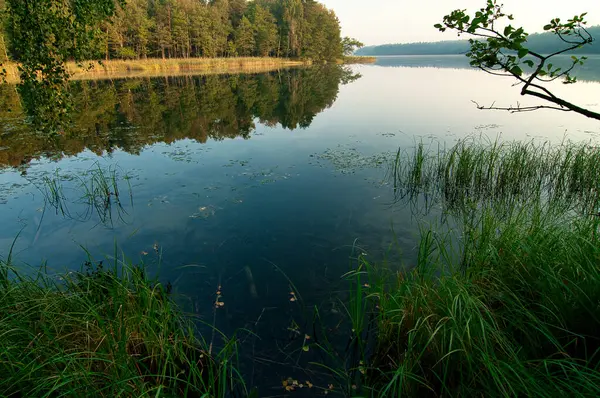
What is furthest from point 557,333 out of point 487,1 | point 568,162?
point 568,162

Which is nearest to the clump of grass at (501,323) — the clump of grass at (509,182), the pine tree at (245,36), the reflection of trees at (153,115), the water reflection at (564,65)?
the water reflection at (564,65)

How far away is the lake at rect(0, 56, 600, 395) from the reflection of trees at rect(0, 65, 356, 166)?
0.19 meters

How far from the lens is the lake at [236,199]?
5.96 metres

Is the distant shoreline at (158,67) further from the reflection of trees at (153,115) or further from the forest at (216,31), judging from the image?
the reflection of trees at (153,115)

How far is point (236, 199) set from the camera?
32.2 ft

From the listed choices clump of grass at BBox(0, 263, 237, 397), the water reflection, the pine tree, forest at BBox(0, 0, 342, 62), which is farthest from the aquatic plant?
the pine tree

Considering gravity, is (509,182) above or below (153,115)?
below

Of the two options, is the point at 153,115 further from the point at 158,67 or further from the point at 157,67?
the point at 158,67

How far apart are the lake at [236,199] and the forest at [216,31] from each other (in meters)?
51.6

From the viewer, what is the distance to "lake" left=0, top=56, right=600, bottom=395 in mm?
5961

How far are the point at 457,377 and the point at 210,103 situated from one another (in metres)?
26.3

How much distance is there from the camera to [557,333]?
358cm

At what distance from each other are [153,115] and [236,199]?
15373 mm

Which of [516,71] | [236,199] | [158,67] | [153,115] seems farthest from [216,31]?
[516,71]
